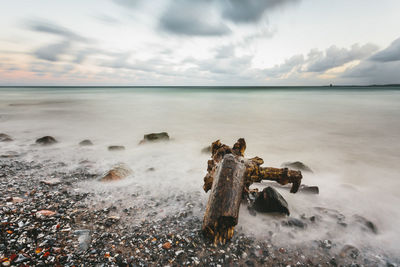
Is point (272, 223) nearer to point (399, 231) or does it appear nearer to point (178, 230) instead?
point (178, 230)

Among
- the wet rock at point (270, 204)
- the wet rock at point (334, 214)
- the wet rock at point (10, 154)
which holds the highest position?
the wet rock at point (270, 204)

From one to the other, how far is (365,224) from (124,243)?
334cm

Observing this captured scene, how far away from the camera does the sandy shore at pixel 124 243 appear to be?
2.12m

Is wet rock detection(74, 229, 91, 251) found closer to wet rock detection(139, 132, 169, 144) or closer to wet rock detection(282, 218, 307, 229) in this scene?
wet rock detection(282, 218, 307, 229)

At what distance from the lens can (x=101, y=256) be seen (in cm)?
214

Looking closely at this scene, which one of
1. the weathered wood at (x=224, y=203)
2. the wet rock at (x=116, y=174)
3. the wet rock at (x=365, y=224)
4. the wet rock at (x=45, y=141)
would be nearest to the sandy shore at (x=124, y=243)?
the weathered wood at (x=224, y=203)

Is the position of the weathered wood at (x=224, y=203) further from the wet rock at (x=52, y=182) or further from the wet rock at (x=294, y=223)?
the wet rock at (x=52, y=182)

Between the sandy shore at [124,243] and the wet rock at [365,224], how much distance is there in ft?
1.60

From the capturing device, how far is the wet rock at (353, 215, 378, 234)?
2.73 m

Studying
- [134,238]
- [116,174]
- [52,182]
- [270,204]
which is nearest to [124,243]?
[134,238]

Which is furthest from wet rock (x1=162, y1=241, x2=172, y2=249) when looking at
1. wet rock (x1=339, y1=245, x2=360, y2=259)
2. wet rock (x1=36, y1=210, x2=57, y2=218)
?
wet rock (x1=339, y1=245, x2=360, y2=259)

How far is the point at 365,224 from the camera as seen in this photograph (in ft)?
9.27

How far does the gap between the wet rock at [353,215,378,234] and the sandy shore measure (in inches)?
19.2

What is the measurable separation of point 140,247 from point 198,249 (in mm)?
687
